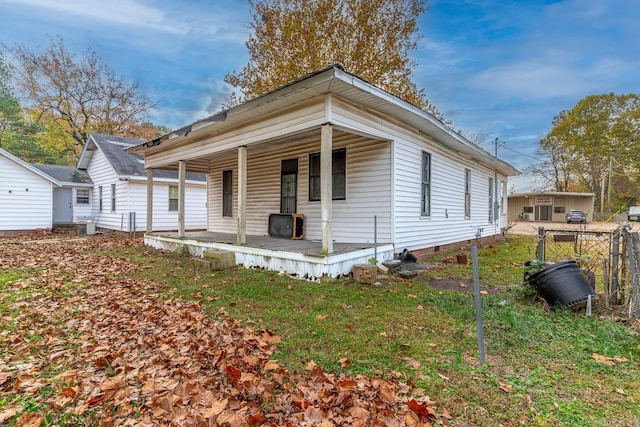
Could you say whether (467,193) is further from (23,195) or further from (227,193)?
(23,195)

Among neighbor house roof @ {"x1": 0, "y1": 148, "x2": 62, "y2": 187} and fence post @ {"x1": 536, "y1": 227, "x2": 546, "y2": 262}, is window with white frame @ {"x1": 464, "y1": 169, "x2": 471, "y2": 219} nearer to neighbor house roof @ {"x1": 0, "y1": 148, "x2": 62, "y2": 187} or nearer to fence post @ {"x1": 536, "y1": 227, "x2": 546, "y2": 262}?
fence post @ {"x1": 536, "y1": 227, "x2": 546, "y2": 262}

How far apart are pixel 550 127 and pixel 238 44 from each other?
42.3 meters

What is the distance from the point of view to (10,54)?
23.1 metres

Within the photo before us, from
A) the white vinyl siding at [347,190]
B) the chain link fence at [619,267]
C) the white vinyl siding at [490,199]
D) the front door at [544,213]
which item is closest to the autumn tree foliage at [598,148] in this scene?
the front door at [544,213]

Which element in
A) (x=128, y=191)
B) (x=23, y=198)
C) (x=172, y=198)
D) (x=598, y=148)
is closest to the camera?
(x=23, y=198)

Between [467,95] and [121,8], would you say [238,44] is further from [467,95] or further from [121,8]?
[467,95]

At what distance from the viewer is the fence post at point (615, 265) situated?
3.98 meters

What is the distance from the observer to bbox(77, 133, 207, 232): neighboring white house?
15.3 metres

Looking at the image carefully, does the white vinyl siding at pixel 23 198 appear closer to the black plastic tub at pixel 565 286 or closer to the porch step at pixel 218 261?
the porch step at pixel 218 261

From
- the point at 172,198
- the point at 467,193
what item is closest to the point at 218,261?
the point at 467,193

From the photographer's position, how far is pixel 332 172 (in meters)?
8.16

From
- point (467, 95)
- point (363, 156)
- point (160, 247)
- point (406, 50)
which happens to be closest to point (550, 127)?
point (467, 95)

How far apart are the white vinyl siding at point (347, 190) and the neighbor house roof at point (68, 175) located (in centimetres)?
1137

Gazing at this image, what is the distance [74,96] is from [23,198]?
12869mm
